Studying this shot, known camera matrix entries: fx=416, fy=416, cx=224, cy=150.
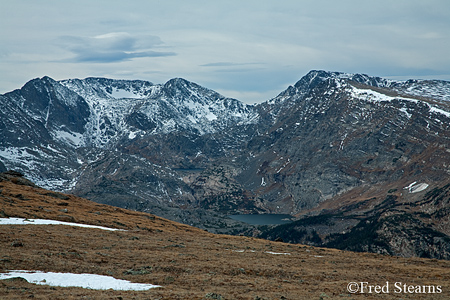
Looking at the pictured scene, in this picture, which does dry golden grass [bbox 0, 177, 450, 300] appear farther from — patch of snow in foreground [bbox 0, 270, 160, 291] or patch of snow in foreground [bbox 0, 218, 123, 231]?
patch of snow in foreground [bbox 0, 218, 123, 231]

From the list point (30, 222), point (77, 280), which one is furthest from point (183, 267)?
point (30, 222)

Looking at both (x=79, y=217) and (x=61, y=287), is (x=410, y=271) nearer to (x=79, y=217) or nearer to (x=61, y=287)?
(x=61, y=287)

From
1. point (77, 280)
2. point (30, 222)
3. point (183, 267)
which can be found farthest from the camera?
point (30, 222)

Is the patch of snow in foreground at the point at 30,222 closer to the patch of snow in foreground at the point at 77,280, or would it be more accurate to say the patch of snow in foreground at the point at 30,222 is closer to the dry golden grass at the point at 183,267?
the dry golden grass at the point at 183,267

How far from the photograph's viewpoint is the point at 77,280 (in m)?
31.8

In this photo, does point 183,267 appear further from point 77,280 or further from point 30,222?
point 30,222

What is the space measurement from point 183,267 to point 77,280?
32.9ft

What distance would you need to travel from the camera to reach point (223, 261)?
43.2 m

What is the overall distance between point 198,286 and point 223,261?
10927mm

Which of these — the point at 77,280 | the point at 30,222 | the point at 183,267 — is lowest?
the point at 183,267

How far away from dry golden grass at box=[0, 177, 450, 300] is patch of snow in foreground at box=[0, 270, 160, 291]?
1119 millimetres

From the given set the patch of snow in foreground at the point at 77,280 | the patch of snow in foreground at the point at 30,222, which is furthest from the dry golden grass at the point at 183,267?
the patch of snow in foreground at the point at 30,222

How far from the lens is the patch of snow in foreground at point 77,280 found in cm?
3050

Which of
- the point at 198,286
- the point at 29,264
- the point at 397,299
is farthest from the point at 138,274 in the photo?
the point at 397,299
